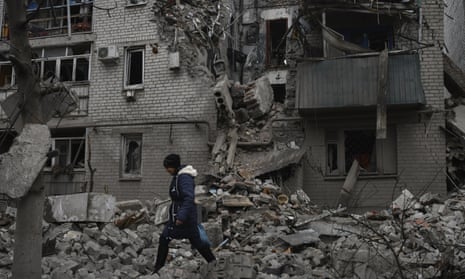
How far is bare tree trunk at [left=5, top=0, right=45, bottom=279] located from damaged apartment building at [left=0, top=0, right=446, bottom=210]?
26.3 feet

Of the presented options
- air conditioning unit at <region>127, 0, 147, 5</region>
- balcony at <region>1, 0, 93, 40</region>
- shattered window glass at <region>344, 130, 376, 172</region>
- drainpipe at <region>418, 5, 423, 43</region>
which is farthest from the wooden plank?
balcony at <region>1, 0, 93, 40</region>

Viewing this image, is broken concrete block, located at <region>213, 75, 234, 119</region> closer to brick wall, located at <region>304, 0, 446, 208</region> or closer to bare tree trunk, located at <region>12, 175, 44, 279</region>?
brick wall, located at <region>304, 0, 446, 208</region>

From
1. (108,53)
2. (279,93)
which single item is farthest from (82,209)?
(279,93)

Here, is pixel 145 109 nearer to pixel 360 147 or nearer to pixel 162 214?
pixel 162 214

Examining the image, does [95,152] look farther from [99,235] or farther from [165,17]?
[99,235]

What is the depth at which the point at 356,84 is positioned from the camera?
1423 centimetres

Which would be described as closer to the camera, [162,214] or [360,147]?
[162,214]

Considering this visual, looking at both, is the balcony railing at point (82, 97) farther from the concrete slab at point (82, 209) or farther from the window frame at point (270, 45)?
the concrete slab at point (82, 209)

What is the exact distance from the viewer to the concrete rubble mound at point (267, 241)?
602 cm

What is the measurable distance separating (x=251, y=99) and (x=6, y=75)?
9754 millimetres

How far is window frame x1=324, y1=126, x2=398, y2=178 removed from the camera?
569 inches

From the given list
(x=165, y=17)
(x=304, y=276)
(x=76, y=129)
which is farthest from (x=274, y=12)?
(x=304, y=276)

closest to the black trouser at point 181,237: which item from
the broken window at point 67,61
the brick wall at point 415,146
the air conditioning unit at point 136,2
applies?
the brick wall at point 415,146

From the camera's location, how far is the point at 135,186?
52.1ft
